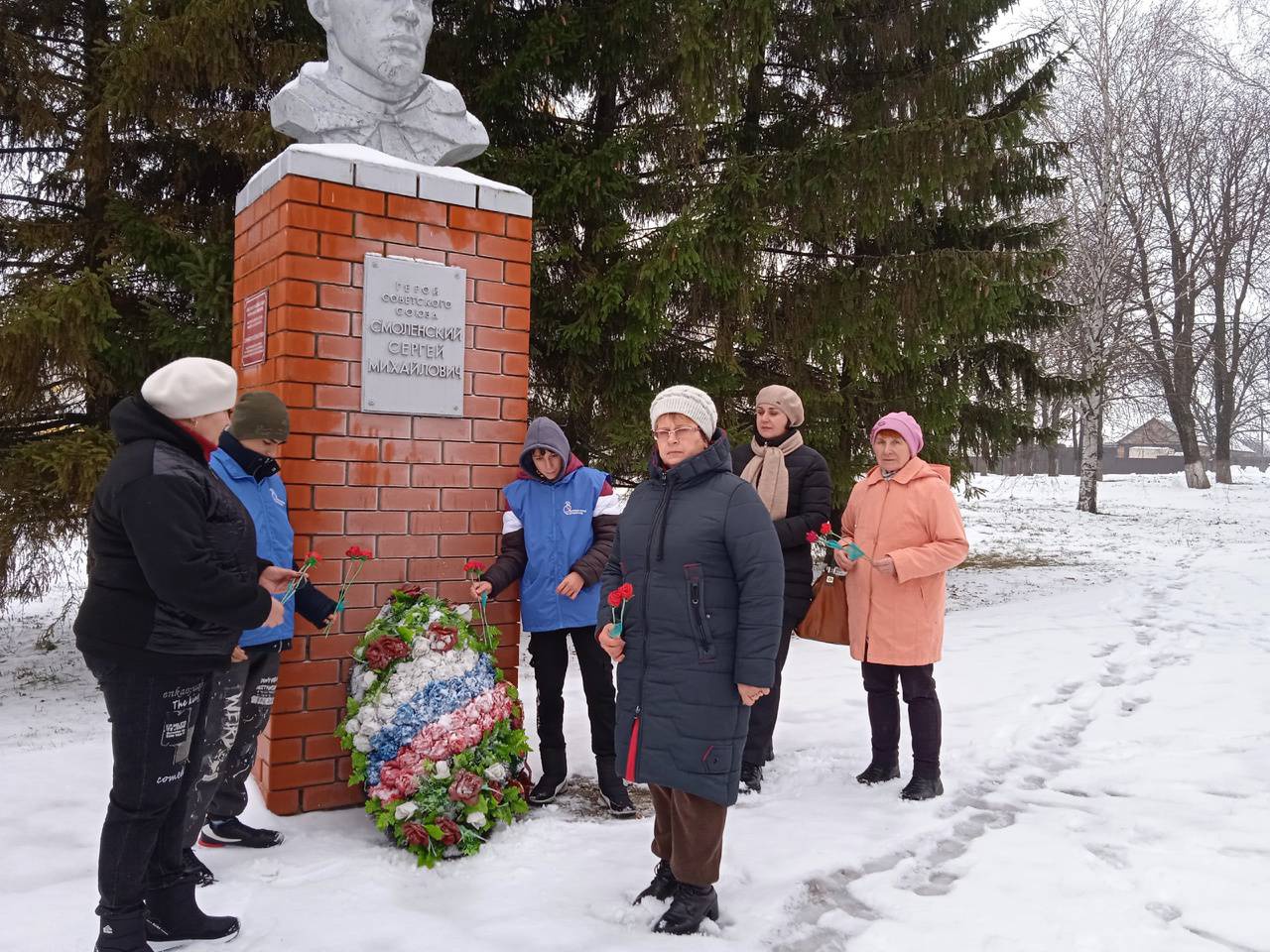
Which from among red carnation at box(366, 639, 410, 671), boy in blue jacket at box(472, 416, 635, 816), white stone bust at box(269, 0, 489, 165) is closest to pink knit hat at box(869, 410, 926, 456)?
boy in blue jacket at box(472, 416, 635, 816)

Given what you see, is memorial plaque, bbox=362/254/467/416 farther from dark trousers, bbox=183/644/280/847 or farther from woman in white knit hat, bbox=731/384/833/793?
woman in white knit hat, bbox=731/384/833/793

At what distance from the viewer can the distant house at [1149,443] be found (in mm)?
56938

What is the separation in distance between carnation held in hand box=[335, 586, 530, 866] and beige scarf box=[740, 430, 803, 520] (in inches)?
56.5

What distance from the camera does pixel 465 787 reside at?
10.5 feet

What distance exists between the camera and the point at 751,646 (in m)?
2.68

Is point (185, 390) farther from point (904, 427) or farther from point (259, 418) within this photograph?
point (904, 427)

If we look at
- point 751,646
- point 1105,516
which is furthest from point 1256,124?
point 751,646

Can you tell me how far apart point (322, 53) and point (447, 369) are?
A: 10.3ft

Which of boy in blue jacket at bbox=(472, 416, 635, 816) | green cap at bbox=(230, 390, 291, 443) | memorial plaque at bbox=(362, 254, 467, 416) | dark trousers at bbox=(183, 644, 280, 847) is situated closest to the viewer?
dark trousers at bbox=(183, 644, 280, 847)

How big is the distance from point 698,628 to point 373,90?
9.07ft

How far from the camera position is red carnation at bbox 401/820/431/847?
3115 millimetres

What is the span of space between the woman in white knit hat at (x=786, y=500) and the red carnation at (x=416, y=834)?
145cm

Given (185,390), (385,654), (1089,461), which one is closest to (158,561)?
(185,390)

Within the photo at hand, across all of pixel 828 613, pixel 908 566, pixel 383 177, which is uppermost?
pixel 383 177
